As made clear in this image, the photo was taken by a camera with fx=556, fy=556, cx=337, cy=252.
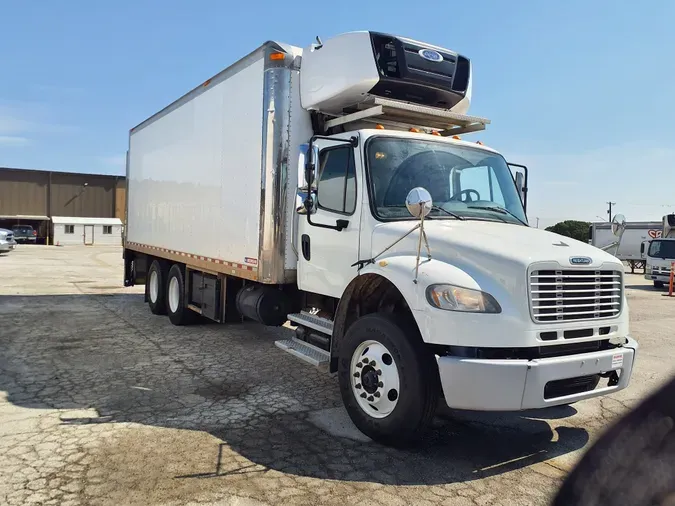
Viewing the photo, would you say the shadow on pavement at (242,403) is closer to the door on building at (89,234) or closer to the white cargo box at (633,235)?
the white cargo box at (633,235)

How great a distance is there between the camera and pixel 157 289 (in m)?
10.7

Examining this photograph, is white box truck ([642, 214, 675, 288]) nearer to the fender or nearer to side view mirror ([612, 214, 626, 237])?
side view mirror ([612, 214, 626, 237])

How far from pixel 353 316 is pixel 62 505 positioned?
2840mm

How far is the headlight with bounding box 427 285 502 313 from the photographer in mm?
4012

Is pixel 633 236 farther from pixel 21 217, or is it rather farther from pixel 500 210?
pixel 21 217

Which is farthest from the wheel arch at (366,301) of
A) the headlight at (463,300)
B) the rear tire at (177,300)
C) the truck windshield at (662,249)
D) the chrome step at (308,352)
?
the truck windshield at (662,249)

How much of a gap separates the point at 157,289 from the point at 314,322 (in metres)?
5.75

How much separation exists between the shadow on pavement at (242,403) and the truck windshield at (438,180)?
1.98 meters

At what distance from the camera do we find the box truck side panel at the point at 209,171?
6.86 meters

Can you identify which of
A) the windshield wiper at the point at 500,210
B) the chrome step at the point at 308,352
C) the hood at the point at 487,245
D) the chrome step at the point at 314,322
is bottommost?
the chrome step at the point at 308,352

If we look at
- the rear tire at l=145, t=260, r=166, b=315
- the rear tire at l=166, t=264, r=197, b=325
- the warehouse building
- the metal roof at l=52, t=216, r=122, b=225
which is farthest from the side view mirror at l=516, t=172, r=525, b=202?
the metal roof at l=52, t=216, r=122, b=225

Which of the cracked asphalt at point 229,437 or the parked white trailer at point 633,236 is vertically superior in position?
the parked white trailer at point 633,236

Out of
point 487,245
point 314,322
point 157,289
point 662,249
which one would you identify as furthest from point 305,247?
point 662,249

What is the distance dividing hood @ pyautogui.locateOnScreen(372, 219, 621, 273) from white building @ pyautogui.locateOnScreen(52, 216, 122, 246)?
174ft
